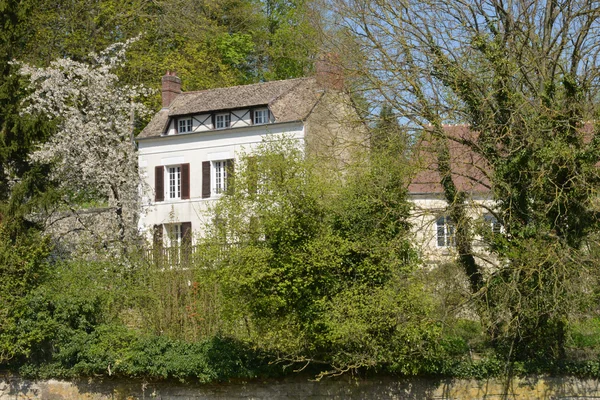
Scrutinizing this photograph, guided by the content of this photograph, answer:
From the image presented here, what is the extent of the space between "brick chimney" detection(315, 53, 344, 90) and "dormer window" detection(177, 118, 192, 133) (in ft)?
38.9

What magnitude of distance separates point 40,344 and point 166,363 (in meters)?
3.74

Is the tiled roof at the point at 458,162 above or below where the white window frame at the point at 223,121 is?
below

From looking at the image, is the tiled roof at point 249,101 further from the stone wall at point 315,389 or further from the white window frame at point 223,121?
the stone wall at point 315,389

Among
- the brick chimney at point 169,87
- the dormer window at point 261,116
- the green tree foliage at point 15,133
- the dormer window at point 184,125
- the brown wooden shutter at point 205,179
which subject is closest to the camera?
the green tree foliage at point 15,133

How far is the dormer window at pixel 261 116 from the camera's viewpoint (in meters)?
28.3

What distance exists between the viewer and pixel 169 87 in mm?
30797

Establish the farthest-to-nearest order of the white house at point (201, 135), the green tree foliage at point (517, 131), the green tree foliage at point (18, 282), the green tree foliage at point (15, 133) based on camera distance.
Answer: the white house at point (201, 135)
the green tree foliage at point (15, 133)
the green tree foliage at point (18, 282)
the green tree foliage at point (517, 131)

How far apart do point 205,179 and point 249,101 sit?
326 cm

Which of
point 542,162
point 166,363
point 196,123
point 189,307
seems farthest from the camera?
point 196,123

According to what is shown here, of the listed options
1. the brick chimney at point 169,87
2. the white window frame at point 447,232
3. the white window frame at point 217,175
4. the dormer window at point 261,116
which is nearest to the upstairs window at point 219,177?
the white window frame at point 217,175

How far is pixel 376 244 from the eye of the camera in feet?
51.0

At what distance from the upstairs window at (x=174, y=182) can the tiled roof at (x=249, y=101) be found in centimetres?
147

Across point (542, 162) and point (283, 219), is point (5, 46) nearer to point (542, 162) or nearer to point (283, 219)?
point (283, 219)

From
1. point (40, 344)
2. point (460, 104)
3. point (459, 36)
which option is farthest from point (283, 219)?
point (40, 344)
